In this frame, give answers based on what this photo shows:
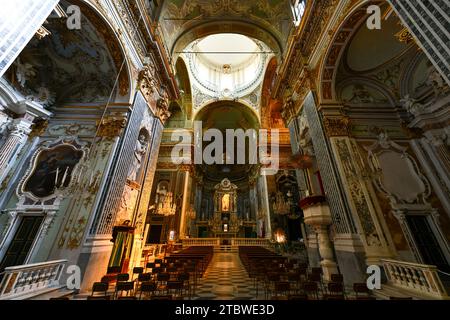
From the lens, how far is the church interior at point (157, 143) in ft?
14.6

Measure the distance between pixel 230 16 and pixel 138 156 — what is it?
32.3 feet

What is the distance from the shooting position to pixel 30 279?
162 inches

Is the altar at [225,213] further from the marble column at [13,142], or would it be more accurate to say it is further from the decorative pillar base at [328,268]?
the marble column at [13,142]

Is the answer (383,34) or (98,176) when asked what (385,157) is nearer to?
(383,34)

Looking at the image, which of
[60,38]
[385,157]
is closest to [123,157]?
[60,38]

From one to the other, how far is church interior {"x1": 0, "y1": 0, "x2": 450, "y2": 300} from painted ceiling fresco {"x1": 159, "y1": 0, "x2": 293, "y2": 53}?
15cm

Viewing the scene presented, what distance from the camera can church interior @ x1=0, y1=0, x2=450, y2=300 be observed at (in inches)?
176

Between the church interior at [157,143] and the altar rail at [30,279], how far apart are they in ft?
0.10

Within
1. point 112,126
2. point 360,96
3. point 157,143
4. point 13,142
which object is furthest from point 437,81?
point 13,142

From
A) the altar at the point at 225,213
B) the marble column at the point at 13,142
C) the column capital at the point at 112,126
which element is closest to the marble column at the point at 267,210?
the altar at the point at 225,213

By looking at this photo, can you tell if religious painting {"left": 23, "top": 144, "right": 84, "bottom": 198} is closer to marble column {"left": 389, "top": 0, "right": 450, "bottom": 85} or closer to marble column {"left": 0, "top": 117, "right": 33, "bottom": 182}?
marble column {"left": 0, "top": 117, "right": 33, "bottom": 182}

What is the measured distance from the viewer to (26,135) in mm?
6762

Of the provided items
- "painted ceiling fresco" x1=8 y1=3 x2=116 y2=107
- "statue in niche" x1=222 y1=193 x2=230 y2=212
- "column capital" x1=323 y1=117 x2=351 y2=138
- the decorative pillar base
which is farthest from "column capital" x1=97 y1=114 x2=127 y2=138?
"statue in niche" x1=222 y1=193 x2=230 y2=212

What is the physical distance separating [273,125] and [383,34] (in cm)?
1134
